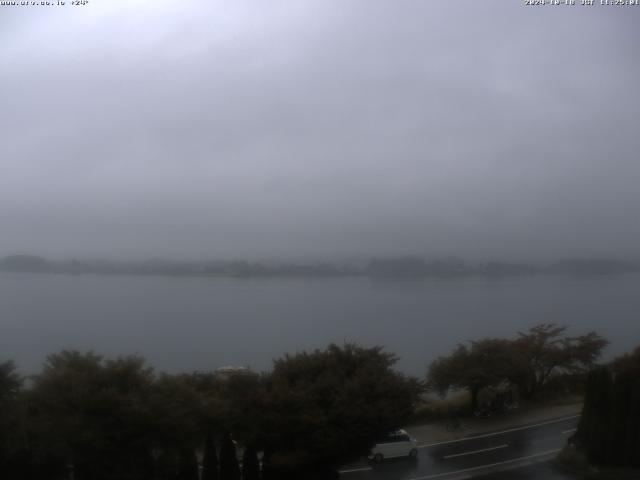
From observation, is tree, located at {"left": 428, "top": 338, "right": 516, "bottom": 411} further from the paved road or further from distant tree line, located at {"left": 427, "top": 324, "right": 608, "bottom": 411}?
the paved road

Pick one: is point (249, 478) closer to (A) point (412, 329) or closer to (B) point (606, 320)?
(A) point (412, 329)

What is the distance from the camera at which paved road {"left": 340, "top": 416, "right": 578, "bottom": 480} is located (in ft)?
51.5

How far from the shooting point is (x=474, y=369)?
2309cm

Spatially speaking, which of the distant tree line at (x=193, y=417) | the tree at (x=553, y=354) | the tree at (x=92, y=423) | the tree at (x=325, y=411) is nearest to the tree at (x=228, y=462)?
the distant tree line at (x=193, y=417)

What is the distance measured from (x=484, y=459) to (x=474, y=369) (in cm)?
625

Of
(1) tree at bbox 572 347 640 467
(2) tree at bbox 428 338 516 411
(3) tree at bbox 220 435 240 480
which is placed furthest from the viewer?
(2) tree at bbox 428 338 516 411

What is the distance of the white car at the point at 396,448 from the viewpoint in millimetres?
17094

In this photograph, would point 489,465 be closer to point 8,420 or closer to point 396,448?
point 396,448

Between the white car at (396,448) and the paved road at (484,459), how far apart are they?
179 millimetres

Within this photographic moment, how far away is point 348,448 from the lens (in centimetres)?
1327

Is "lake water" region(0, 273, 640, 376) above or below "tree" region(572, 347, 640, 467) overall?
above

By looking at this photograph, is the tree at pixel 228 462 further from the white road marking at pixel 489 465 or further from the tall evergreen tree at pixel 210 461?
the white road marking at pixel 489 465

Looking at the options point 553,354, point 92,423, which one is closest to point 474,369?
point 553,354

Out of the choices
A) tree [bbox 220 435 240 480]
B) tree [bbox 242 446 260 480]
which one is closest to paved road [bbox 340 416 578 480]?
tree [bbox 242 446 260 480]
